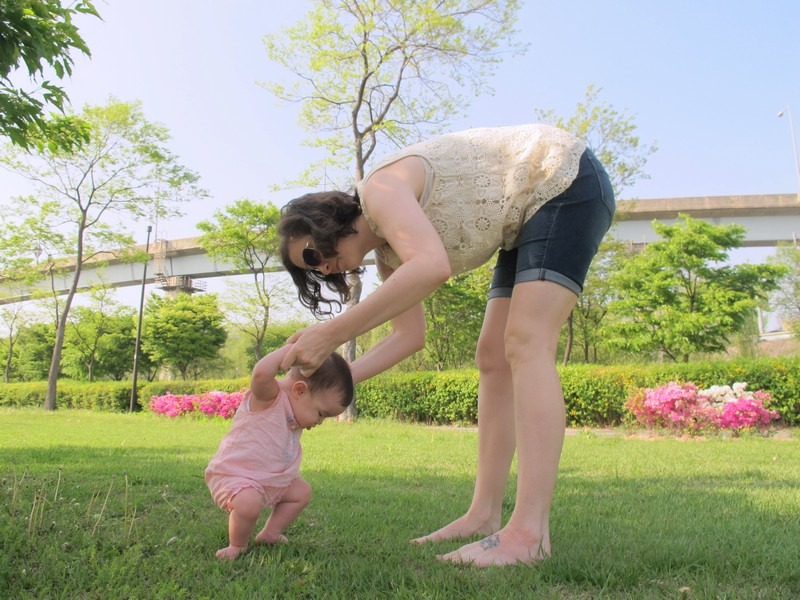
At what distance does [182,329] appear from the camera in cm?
2692

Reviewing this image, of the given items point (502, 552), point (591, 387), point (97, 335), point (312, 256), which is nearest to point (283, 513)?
point (502, 552)

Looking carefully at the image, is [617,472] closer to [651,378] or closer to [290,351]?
[290,351]

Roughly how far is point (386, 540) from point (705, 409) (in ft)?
26.6

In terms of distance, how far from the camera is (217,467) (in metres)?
2.13

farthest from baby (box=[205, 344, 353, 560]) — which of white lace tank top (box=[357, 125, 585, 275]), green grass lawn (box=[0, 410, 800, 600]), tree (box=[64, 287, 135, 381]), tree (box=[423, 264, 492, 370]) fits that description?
tree (box=[64, 287, 135, 381])

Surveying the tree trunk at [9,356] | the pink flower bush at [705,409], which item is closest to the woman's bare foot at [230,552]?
the pink flower bush at [705,409]

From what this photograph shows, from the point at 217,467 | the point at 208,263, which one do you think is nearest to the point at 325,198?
the point at 217,467

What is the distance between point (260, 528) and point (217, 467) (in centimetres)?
48

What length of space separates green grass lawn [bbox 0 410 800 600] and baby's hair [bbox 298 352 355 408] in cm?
53

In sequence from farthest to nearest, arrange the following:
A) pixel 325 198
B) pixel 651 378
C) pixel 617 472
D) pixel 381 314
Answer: pixel 651 378
pixel 617 472
pixel 325 198
pixel 381 314

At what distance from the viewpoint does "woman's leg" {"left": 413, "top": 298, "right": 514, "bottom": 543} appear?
238 centimetres

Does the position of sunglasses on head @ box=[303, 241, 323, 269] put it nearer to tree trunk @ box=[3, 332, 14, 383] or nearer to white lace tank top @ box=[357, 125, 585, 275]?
white lace tank top @ box=[357, 125, 585, 275]

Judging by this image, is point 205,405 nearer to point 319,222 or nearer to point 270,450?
point 270,450

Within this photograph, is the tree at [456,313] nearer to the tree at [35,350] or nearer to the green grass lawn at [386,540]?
the green grass lawn at [386,540]
